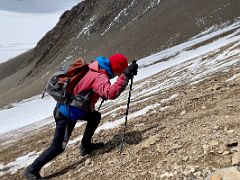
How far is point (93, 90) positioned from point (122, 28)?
62.2 metres

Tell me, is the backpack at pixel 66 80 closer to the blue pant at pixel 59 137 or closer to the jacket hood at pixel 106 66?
the jacket hood at pixel 106 66

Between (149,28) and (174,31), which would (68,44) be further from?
(174,31)

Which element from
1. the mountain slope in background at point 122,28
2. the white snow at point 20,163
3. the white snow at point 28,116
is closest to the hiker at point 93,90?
the white snow at point 20,163

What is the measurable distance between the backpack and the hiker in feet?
0.25

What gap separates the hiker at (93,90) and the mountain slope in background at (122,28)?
43396mm

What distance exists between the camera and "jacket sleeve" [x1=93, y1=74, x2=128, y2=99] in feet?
23.6

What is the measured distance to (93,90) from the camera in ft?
24.7

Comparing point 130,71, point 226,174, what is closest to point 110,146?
point 130,71

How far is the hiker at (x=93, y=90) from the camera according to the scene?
731cm

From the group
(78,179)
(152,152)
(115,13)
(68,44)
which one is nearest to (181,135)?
(152,152)

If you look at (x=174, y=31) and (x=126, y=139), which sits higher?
(x=126, y=139)

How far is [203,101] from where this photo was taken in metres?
9.74

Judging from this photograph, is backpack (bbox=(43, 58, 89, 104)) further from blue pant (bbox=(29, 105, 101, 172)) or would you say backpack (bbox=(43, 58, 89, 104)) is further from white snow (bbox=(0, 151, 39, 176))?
white snow (bbox=(0, 151, 39, 176))

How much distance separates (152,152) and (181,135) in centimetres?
56
